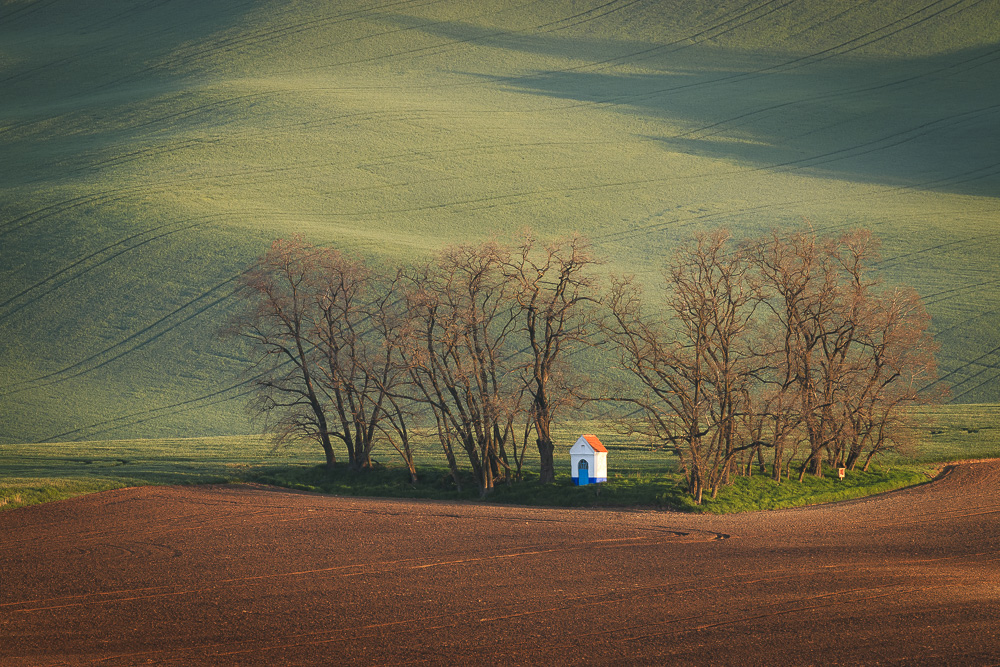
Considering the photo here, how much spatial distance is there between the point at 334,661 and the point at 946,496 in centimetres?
2504

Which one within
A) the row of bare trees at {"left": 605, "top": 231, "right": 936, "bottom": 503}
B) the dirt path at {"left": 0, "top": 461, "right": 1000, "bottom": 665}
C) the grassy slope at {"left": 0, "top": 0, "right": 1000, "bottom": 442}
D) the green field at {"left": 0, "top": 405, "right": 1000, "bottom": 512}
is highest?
the grassy slope at {"left": 0, "top": 0, "right": 1000, "bottom": 442}

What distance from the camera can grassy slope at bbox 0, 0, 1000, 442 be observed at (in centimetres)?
6550

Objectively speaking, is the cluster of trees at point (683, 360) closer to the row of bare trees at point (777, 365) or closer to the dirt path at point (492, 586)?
the row of bare trees at point (777, 365)

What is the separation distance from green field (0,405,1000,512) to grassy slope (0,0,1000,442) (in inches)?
373

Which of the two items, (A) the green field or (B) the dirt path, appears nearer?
(B) the dirt path

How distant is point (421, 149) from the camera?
314 ft

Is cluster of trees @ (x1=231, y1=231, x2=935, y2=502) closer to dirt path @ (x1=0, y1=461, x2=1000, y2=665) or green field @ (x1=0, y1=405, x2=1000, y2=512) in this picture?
green field @ (x1=0, y1=405, x2=1000, y2=512)

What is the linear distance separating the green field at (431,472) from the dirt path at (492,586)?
2649 mm

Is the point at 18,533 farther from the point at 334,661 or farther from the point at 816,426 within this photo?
the point at 816,426

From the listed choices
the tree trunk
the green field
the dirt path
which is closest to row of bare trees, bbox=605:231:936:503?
the green field

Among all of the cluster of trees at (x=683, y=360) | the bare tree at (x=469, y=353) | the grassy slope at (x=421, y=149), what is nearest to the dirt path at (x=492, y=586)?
the cluster of trees at (x=683, y=360)

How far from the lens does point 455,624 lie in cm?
1617

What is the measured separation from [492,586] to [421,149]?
80.7m

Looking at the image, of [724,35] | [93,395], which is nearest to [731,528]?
[93,395]
